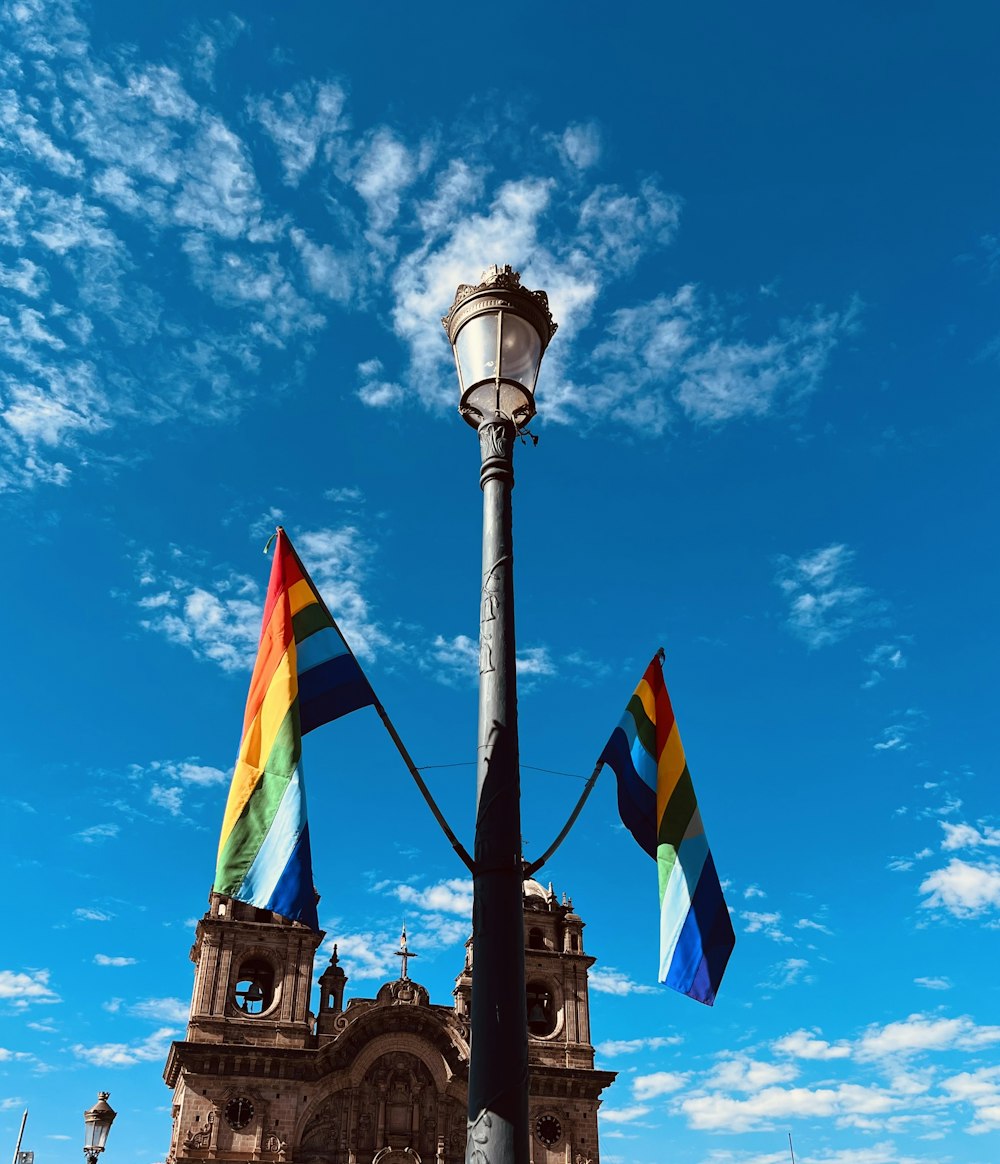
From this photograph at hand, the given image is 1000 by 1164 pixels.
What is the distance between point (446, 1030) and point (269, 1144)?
8.11m

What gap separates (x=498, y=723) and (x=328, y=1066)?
40.7m

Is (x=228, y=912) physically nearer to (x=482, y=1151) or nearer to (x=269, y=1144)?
(x=269, y=1144)

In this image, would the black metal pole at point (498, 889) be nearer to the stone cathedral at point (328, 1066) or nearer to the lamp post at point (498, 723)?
the lamp post at point (498, 723)

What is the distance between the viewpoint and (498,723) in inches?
237

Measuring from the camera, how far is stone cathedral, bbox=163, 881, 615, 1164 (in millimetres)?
39406

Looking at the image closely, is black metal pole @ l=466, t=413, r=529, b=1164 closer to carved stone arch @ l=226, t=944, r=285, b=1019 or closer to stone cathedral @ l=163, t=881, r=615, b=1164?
stone cathedral @ l=163, t=881, r=615, b=1164

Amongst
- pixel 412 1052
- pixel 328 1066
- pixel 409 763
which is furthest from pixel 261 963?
pixel 409 763

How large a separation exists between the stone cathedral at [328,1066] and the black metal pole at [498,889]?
36330 millimetres

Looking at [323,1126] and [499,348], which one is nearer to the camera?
[499,348]

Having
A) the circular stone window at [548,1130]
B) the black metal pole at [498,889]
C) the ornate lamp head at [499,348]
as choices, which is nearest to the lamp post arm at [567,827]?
the black metal pole at [498,889]

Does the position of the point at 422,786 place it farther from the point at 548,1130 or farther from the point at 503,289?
the point at 548,1130

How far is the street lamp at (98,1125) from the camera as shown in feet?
64.8

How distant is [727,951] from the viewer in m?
7.91

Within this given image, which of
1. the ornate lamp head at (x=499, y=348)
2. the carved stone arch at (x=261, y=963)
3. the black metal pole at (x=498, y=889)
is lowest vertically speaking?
the black metal pole at (x=498, y=889)
